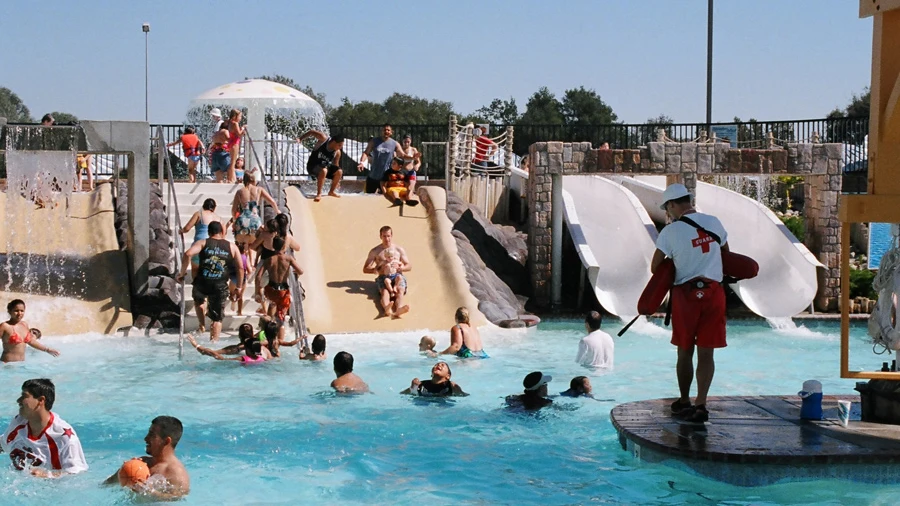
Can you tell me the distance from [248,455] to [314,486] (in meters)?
0.95

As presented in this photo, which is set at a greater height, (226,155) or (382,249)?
(226,155)

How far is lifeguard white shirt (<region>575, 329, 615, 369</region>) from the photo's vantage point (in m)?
11.7

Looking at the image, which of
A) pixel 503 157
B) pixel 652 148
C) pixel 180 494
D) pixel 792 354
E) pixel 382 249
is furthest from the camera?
pixel 503 157

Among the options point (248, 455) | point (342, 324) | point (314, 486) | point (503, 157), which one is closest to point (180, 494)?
point (314, 486)

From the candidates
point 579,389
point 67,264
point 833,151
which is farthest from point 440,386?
Answer: point 833,151

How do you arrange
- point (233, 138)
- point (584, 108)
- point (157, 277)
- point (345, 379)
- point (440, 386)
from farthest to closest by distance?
point (584, 108) → point (233, 138) → point (157, 277) → point (345, 379) → point (440, 386)

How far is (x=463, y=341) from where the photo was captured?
494 inches

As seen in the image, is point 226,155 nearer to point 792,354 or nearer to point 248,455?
point 792,354

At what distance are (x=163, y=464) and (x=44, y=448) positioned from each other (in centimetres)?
77

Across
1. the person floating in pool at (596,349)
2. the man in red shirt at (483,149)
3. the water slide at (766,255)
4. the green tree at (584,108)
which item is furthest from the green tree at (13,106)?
the person floating in pool at (596,349)

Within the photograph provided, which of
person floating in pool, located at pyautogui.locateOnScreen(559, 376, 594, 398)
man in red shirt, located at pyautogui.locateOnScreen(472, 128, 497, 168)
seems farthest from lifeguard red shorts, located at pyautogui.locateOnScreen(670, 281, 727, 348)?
man in red shirt, located at pyautogui.locateOnScreen(472, 128, 497, 168)

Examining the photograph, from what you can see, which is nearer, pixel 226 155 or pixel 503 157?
pixel 226 155

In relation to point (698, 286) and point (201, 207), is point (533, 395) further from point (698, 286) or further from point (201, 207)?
point (201, 207)

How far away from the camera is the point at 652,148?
687 inches
